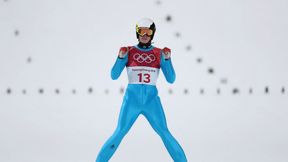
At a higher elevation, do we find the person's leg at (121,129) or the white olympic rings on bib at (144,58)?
the white olympic rings on bib at (144,58)

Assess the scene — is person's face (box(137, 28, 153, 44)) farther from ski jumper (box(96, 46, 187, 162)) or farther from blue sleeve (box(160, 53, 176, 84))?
blue sleeve (box(160, 53, 176, 84))

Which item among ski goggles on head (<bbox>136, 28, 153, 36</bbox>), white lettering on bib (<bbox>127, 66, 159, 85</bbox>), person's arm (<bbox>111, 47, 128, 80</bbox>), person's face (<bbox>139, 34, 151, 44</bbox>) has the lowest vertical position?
white lettering on bib (<bbox>127, 66, 159, 85</bbox>)

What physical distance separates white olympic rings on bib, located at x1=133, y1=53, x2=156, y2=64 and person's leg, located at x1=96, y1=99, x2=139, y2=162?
0.37 metres

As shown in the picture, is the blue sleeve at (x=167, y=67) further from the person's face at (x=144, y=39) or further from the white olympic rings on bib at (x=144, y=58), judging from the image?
the person's face at (x=144, y=39)

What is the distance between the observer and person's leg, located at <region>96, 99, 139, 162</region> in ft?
15.2

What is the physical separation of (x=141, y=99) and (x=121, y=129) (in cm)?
30

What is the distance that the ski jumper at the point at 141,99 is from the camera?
15.3 feet

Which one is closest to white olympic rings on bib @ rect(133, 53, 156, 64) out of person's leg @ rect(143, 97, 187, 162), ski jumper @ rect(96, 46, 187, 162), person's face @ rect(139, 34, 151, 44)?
ski jumper @ rect(96, 46, 187, 162)

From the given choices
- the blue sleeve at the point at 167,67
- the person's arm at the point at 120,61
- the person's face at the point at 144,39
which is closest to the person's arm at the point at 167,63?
the blue sleeve at the point at 167,67

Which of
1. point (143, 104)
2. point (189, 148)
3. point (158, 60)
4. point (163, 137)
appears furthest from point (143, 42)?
point (189, 148)

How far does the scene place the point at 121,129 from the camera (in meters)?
4.65

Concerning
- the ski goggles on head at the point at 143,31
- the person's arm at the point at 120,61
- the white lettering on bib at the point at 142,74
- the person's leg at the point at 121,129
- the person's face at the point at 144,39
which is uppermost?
the ski goggles on head at the point at 143,31

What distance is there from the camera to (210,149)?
234 inches

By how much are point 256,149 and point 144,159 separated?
1.29 m
